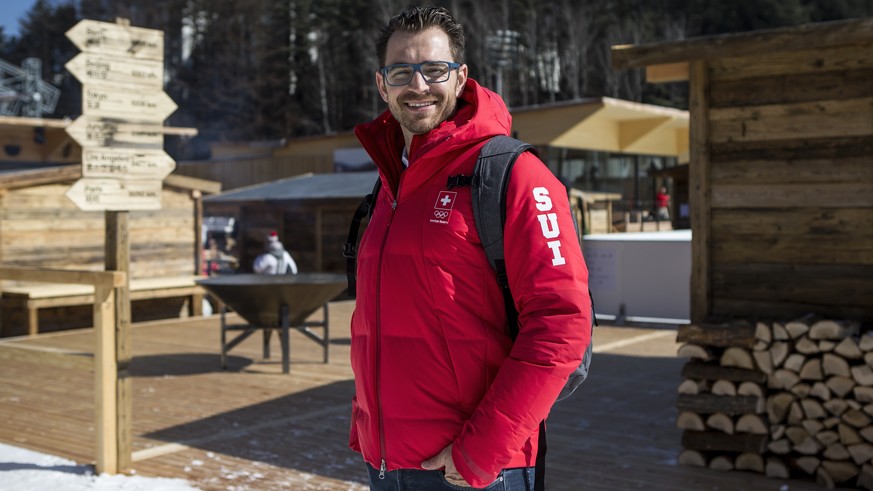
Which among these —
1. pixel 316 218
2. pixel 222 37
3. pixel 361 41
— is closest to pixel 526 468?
pixel 316 218

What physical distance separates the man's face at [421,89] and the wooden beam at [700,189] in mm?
4343

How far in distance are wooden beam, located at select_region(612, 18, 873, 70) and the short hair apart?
3978 millimetres

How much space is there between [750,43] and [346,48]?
57456 mm

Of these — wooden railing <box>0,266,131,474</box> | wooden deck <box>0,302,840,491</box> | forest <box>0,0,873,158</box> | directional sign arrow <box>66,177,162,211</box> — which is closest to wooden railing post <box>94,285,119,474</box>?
wooden railing <box>0,266,131,474</box>

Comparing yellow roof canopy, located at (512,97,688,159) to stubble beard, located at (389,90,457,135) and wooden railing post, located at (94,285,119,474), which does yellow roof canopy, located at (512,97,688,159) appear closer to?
wooden railing post, located at (94,285,119,474)

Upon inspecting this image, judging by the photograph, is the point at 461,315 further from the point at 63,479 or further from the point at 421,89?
the point at 63,479

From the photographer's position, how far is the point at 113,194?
6082 millimetres

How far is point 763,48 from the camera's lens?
6039mm

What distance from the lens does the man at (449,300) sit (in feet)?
7.09

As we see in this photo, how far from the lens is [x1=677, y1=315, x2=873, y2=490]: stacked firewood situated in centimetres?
573

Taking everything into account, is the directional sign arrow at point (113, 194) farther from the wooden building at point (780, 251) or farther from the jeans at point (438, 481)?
the jeans at point (438, 481)

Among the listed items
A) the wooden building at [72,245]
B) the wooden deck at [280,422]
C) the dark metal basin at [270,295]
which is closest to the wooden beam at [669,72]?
the wooden deck at [280,422]

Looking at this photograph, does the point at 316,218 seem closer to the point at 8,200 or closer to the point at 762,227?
the point at 8,200

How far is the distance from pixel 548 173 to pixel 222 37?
6597 cm
